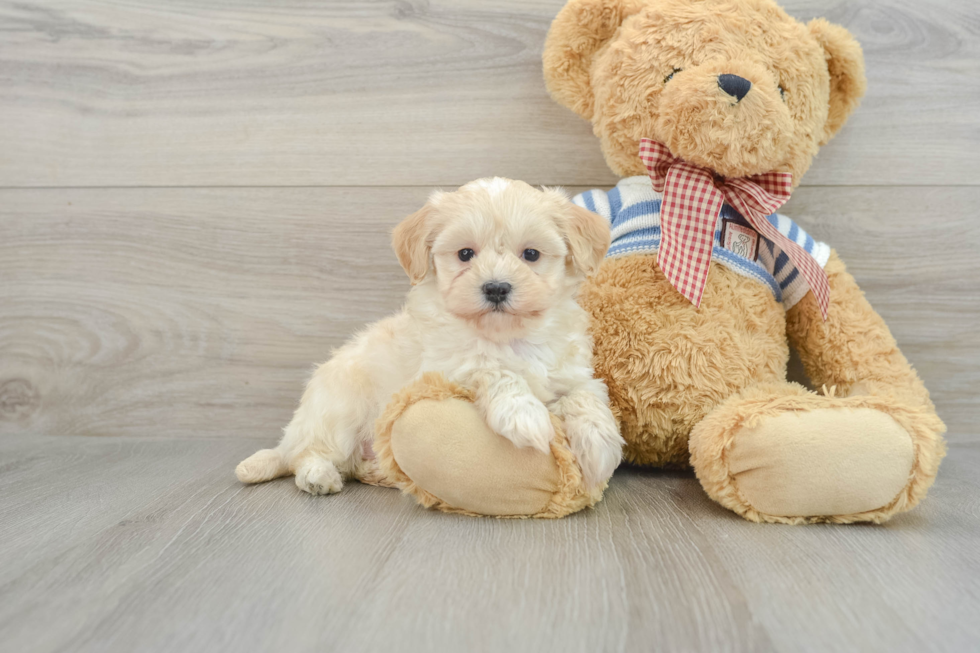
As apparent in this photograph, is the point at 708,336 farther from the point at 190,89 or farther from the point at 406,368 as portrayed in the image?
the point at 190,89

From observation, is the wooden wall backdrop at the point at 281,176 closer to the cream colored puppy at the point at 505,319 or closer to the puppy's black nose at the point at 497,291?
the cream colored puppy at the point at 505,319

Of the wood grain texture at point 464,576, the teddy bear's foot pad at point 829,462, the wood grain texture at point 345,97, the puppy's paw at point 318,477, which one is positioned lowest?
the puppy's paw at point 318,477

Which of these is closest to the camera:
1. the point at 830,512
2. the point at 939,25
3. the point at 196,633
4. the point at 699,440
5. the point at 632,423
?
the point at 196,633

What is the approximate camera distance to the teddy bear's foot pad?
1.04m

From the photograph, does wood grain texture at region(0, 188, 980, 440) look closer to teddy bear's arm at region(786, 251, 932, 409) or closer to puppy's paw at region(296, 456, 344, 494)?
teddy bear's arm at region(786, 251, 932, 409)

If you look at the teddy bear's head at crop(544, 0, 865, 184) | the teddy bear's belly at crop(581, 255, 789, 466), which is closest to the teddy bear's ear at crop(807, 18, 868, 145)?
the teddy bear's head at crop(544, 0, 865, 184)

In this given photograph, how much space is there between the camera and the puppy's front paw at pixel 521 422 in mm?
1068

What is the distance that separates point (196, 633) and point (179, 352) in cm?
119

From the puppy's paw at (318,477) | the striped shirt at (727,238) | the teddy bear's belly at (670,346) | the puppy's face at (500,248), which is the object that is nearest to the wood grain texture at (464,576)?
the puppy's paw at (318,477)

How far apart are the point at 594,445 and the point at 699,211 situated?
0.53 metres

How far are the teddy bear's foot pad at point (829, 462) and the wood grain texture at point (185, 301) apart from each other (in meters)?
0.74

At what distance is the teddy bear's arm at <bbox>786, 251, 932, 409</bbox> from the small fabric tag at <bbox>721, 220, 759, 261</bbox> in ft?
0.57

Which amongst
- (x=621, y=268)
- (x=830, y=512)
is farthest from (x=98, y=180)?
(x=830, y=512)

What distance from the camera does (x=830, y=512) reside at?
107 centimetres
